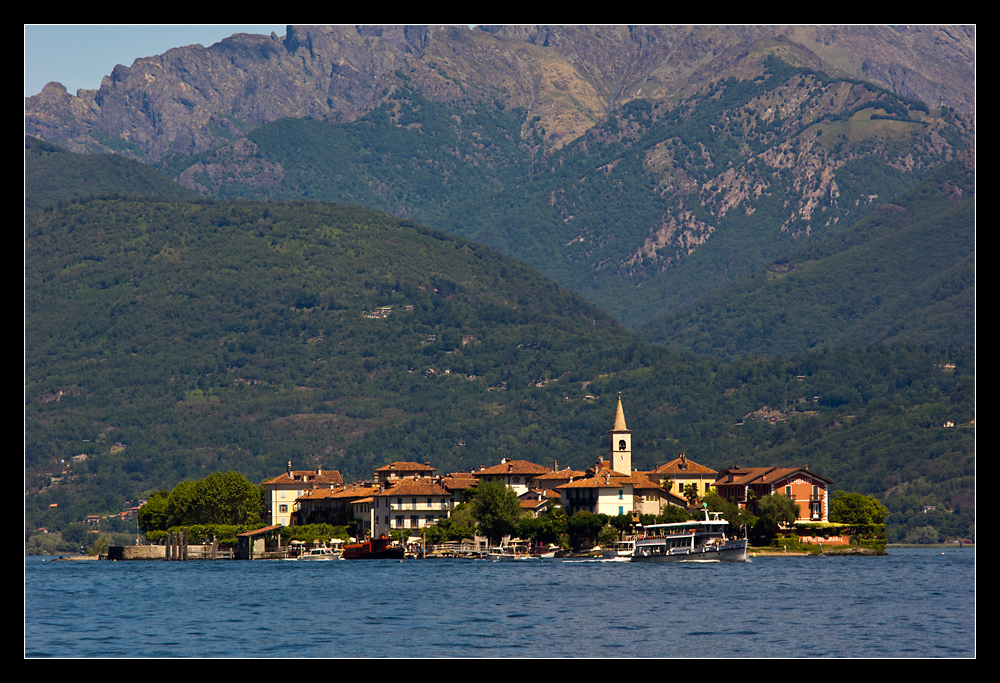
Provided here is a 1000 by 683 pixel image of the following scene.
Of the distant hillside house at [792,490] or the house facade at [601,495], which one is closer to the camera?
the house facade at [601,495]

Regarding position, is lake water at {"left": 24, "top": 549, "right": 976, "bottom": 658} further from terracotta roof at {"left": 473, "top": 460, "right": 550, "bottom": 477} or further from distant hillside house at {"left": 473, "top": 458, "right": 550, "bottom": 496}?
terracotta roof at {"left": 473, "top": 460, "right": 550, "bottom": 477}


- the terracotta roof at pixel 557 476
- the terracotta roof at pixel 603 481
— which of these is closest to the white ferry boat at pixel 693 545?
the terracotta roof at pixel 603 481

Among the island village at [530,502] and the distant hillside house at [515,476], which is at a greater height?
the distant hillside house at [515,476]

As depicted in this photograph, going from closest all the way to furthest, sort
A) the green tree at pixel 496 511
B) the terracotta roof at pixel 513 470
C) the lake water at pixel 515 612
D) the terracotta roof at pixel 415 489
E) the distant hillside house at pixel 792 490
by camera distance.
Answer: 1. the lake water at pixel 515 612
2. the green tree at pixel 496 511
3. the distant hillside house at pixel 792 490
4. the terracotta roof at pixel 415 489
5. the terracotta roof at pixel 513 470

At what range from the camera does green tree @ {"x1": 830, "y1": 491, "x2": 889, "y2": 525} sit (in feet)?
609

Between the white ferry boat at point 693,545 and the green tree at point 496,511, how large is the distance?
15.3 meters

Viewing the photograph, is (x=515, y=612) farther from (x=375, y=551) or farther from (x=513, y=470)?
(x=513, y=470)

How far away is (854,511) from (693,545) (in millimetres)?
32999

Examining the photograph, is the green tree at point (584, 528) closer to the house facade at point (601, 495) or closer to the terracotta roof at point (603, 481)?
the house facade at point (601, 495)

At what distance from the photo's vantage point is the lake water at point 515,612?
77.1 m

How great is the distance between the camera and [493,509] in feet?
567
